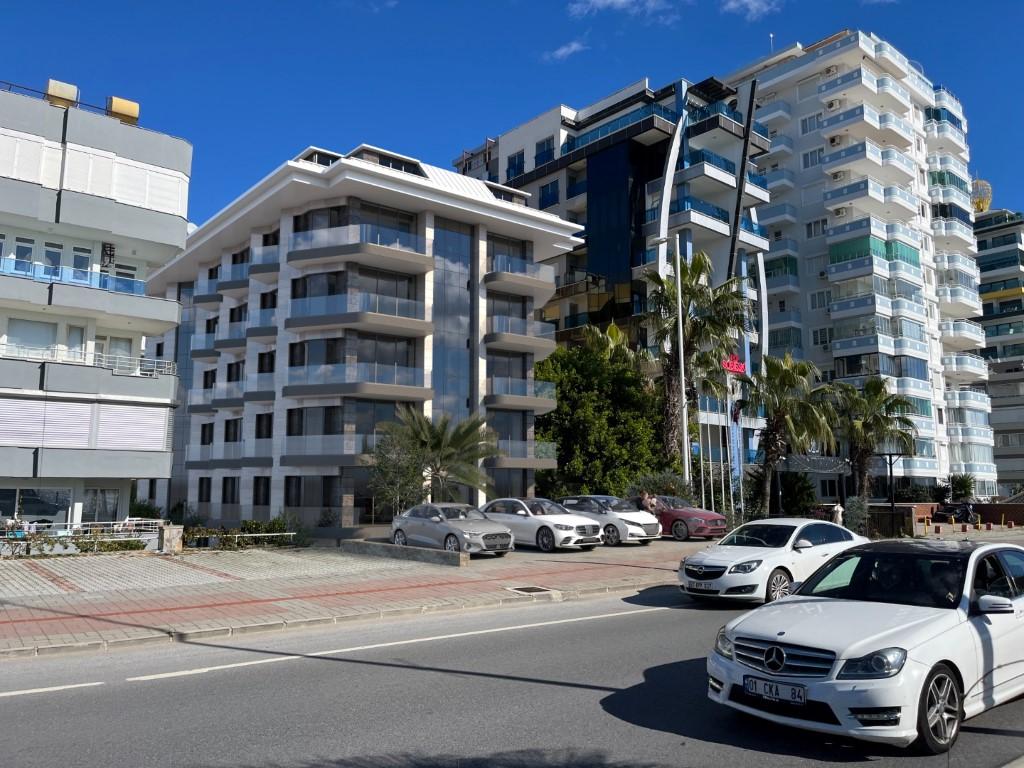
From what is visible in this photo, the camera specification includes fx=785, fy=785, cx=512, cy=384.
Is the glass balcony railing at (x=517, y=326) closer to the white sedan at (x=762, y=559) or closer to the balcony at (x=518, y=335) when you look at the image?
the balcony at (x=518, y=335)

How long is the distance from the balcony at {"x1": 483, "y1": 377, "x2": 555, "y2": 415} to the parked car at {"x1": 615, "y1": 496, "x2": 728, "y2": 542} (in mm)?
11554

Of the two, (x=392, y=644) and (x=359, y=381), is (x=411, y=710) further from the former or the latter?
(x=359, y=381)

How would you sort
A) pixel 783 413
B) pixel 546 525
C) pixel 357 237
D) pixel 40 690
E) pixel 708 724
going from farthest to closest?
pixel 357 237
pixel 783 413
pixel 546 525
pixel 40 690
pixel 708 724

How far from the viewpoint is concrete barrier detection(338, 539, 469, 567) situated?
1844 cm

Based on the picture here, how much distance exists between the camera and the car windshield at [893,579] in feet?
21.6

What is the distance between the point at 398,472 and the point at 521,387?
1322 centimetres

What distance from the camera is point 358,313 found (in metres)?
33.8

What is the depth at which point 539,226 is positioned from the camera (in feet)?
133

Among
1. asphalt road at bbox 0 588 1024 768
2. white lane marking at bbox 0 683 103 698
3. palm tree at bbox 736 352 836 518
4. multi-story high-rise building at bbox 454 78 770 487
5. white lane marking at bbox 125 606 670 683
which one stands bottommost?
white lane marking at bbox 125 606 670 683

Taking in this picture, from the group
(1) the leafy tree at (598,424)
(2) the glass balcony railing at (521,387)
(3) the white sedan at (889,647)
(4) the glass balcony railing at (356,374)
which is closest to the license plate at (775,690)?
(3) the white sedan at (889,647)

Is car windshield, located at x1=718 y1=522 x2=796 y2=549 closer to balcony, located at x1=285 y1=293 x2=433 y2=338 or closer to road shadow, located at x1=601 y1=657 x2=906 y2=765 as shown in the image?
road shadow, located at x1=601 y1=657 x2=906 y2=765

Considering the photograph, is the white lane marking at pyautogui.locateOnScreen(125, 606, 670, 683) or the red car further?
the red car

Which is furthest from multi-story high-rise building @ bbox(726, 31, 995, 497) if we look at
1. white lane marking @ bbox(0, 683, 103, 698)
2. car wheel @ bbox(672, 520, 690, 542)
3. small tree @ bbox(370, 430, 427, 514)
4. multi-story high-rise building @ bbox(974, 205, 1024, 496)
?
white lane marking @ bbox(0, 683, 103, 698)

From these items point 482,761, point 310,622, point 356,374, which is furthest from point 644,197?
point 482,761
